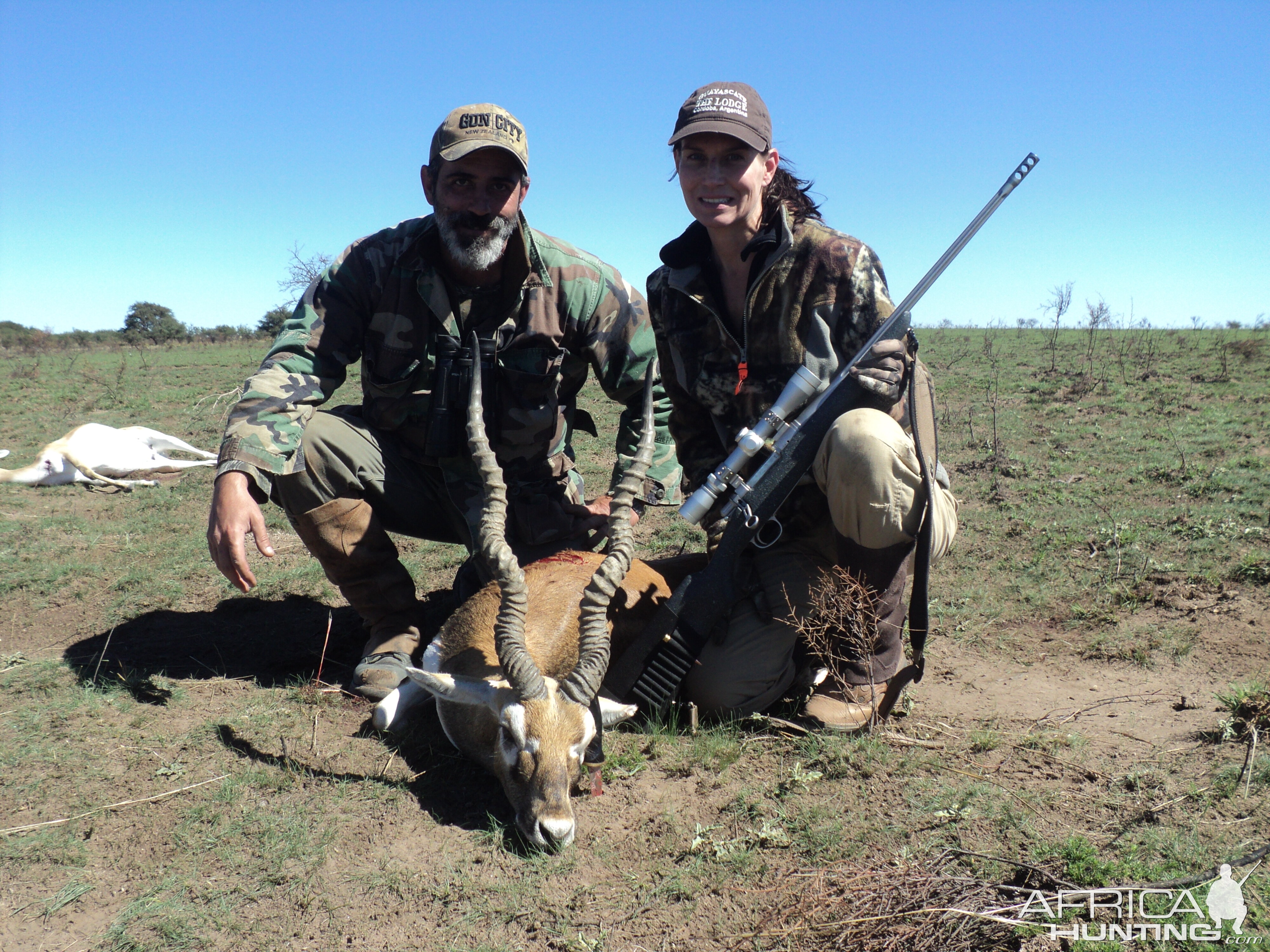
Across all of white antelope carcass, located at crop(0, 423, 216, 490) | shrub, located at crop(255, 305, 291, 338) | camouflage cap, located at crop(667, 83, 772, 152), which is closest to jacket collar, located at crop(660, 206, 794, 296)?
camouflage cap, located at crop(667, 83, 772, 152)

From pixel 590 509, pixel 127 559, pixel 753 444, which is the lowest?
pixel 127 559

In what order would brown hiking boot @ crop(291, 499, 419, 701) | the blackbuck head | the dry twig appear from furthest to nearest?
brown hiking boot @ crop(291, 499, 419, 701)
the blackbuck head
the dry twig

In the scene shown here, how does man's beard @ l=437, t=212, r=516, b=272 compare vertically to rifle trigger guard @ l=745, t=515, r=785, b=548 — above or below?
above

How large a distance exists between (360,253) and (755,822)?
142 inches

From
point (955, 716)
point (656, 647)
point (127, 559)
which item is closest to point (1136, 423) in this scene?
point (955, 716)

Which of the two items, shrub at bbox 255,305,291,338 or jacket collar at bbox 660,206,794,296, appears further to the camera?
shrub at bbox 255,305,291,338

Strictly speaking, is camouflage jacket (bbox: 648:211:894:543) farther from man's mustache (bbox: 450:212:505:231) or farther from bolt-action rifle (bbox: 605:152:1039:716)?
man's mustache (bbox: 450:212:505:231)

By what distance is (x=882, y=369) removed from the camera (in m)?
3.63

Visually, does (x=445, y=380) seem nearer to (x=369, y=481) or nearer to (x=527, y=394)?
(x=527, y=394)

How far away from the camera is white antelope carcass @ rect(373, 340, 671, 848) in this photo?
3229mm

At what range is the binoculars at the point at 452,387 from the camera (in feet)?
15.7

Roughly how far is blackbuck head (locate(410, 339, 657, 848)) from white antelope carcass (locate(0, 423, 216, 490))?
22.0 feet

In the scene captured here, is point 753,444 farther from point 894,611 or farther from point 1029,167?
point 1029,167

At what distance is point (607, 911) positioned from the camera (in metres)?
2.66
